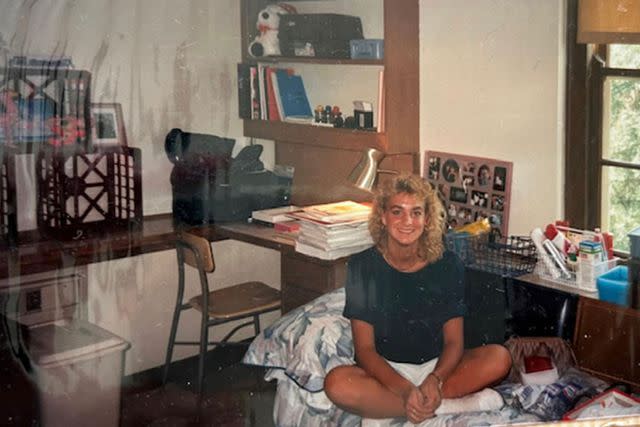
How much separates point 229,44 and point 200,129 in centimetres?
11

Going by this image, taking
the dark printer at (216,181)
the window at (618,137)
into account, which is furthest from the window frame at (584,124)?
the dark printer at (216,181)

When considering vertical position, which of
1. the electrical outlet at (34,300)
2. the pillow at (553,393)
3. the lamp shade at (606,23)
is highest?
the lamp shade at (606,23)

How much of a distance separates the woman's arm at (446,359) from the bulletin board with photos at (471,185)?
147 mm

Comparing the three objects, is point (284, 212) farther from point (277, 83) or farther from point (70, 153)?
point (70, 153)

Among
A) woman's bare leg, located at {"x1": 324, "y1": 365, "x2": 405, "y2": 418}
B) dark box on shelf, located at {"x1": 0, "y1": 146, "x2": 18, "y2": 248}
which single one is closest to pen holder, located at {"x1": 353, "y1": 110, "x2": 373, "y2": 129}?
woman's bare leg, located at {"x1": 324, "y1": 365, "x2": 405, "y2": 418}

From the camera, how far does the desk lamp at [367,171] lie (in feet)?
3.54

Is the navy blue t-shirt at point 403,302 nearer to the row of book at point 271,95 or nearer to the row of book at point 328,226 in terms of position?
the row of book at point 328,226

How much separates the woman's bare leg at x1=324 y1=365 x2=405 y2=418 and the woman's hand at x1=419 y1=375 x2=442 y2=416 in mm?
39

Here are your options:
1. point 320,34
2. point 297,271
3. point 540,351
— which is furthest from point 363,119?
point 540,351

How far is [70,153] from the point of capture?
3.13 feet

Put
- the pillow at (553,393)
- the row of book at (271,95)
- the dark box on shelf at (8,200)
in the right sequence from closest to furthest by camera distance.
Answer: the dark box on shelf at (8,200) < the row of book at (271,95) < the pillow at (553,393)

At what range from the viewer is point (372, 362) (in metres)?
1.11

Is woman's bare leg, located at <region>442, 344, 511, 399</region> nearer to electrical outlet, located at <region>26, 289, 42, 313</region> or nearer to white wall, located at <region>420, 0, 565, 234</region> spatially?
white wall, located at <region>420, 0, 565, 234</region>

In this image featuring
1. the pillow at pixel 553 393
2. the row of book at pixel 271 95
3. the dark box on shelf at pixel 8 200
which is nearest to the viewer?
the dark box on shelf at pixel 8 200
